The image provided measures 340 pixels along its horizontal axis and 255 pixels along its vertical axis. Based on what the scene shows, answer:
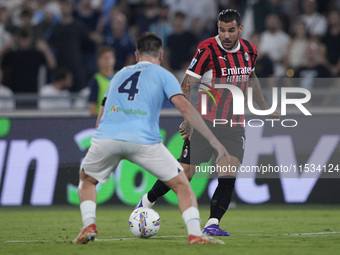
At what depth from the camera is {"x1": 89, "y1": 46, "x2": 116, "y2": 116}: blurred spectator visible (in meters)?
12.3

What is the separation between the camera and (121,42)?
15.6 meters

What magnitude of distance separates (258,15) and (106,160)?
9.58 m

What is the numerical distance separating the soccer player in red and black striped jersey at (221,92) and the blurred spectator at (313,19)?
755 cm

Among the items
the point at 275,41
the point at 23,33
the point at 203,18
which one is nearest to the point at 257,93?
the point at 275,41

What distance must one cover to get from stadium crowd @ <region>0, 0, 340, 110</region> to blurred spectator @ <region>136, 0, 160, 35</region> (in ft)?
0.07

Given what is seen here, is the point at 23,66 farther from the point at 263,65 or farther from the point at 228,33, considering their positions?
the point at 228,33

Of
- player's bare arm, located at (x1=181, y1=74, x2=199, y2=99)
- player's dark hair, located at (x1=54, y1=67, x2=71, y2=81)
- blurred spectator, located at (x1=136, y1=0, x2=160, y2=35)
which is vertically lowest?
player's dark hair, located at (x1=54, y1=67, x2=71, y2=81)

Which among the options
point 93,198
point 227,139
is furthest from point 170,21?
point 93,198

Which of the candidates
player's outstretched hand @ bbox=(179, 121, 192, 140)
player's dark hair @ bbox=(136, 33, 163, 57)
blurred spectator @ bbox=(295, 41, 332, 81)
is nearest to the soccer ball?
player's outstretched hand @ bbox=(179, 121, 192, 140)

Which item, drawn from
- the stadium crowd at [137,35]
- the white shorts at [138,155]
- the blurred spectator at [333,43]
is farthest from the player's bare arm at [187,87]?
the blurred spectator at [333,43]

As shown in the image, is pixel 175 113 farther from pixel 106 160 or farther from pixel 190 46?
pixel 106 160

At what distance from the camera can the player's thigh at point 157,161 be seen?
7152 mm

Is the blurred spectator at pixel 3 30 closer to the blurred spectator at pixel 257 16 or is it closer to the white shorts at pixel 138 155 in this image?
the blurred spectator at pixel 257 16

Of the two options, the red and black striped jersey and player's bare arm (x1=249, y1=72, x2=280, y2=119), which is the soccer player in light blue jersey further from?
player's bare arm (x1=249, y1=72, x2=280, y2=119)
